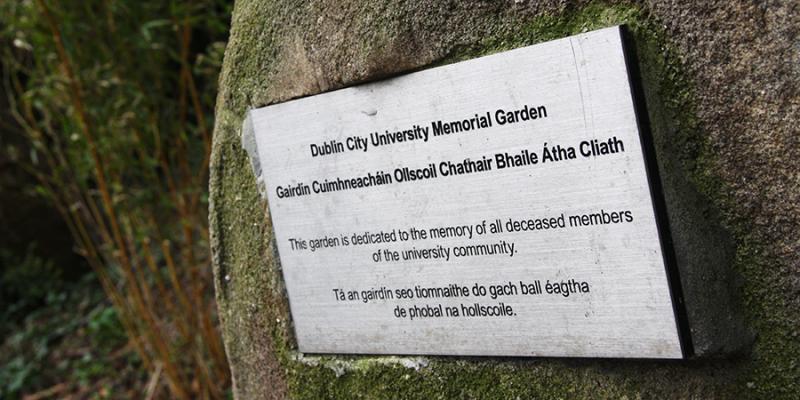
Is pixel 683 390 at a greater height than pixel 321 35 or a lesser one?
lesser

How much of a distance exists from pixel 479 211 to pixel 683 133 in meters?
0.37

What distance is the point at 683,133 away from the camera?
4.43ft

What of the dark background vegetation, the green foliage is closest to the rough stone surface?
the dark background vegetation

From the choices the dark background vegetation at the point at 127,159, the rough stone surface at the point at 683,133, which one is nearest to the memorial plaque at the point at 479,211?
the rough stone surface at the point at 683,133

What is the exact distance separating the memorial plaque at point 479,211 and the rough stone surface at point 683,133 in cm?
5

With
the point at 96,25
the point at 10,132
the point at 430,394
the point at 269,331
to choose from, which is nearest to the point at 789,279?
the point at 430,394

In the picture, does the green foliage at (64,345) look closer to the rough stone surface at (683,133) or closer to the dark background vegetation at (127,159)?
the dark background vegetation at (127,159)

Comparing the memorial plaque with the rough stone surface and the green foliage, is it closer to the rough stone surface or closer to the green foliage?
the rough stone surface

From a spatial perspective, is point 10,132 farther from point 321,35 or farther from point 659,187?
point 659,187

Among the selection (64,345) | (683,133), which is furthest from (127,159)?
(683,133)

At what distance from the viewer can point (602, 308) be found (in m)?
1.42

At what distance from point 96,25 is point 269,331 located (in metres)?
1.76

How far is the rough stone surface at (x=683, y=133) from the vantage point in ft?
4.17

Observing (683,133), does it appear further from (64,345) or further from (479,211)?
(64,345)
